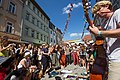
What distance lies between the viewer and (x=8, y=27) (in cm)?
1664

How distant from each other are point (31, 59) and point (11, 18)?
1125 cm

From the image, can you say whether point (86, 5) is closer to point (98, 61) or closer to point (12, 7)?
point (98, 61)

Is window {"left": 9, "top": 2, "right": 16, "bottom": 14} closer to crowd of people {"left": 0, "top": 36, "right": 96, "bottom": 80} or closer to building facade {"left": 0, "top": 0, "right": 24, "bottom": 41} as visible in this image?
building facade {"left": 0, "top": 0, "right": 24, "bottom": 41}

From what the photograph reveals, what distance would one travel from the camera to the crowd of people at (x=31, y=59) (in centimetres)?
382

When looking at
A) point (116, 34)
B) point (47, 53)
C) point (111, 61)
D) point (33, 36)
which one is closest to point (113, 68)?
point (111, 61)

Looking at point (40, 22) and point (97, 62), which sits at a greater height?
point (40, 22)

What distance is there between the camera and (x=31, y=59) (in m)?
7.43

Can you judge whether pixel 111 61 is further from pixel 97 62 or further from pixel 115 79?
pixel 97 62

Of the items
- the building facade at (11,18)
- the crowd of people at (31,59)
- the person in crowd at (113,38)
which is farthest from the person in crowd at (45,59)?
the building facade at (11,18)

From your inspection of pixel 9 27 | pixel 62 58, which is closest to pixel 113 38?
pixel 62 58

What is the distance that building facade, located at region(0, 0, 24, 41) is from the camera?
50.4ft

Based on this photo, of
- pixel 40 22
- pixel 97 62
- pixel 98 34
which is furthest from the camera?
pixel 40 22

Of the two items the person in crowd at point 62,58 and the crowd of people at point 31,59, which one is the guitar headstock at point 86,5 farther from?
the person in crowd at point 62,58

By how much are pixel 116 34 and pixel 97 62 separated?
0.97 m
